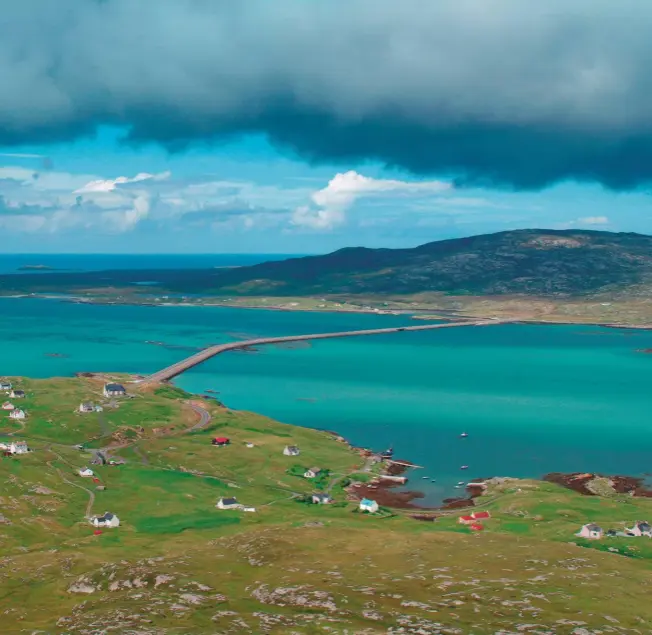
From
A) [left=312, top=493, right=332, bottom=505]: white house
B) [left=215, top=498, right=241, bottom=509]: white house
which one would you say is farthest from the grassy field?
[left=312, top=493, right=332, bottom=505]: white house

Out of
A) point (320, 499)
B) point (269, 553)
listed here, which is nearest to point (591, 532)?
point (320, 499)

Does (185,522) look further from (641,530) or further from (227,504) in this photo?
(641,530)

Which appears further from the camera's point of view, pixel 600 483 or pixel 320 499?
pixel 600 483

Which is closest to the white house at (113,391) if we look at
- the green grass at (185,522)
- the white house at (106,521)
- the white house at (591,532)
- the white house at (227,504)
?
the white house at (227,504)

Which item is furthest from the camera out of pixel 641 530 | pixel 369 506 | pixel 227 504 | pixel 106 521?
pixel 369 506

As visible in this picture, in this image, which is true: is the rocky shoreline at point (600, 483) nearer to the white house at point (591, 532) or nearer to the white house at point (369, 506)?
the white house at point (591, 532)
